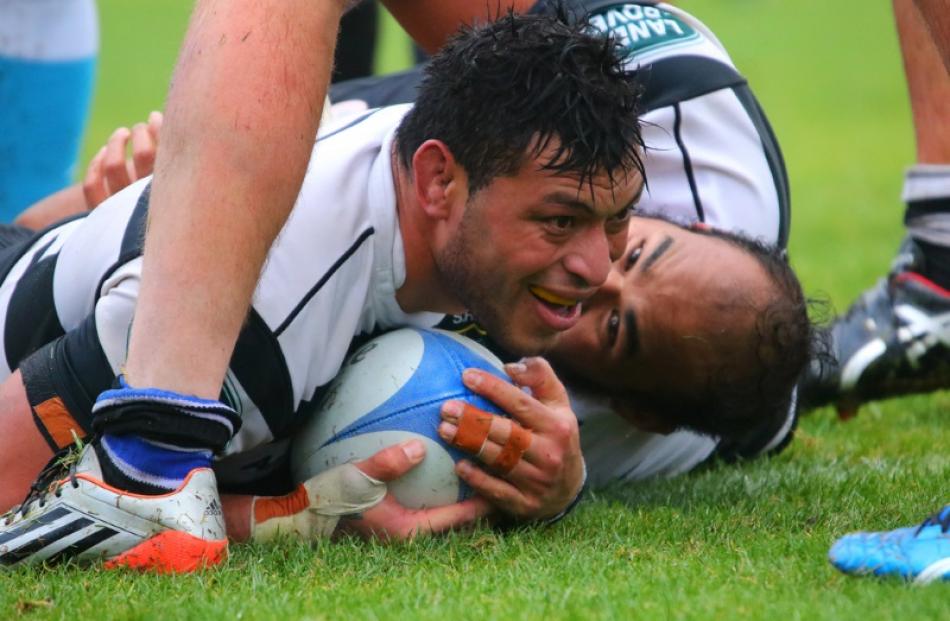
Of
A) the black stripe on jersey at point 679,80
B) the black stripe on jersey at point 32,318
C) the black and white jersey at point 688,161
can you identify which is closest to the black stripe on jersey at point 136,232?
the black stripe on jersey at point 32,318

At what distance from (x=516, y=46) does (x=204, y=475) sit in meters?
1.04

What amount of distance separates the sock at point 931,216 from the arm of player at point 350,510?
2.20m

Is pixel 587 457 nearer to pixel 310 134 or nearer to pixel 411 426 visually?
pixel 411 426

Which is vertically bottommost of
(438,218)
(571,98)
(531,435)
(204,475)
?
(531,435)

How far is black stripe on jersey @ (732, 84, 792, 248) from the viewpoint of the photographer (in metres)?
4.03

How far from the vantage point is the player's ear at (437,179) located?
297cm

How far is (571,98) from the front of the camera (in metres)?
2.92

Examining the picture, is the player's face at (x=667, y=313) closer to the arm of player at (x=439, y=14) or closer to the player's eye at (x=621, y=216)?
the player's eye at (x=621, y=216)

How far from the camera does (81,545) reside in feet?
8.79

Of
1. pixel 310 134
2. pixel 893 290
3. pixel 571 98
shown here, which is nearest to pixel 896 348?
pixel 893 290

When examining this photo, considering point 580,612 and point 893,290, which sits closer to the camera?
point 580,612

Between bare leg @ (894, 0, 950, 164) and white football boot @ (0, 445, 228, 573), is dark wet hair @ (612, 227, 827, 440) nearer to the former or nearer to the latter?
bare leg @ (894, 0, 950, 164)

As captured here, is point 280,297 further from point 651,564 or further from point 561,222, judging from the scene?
point 651,564

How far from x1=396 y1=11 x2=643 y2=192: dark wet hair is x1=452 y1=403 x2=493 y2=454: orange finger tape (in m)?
0.46
